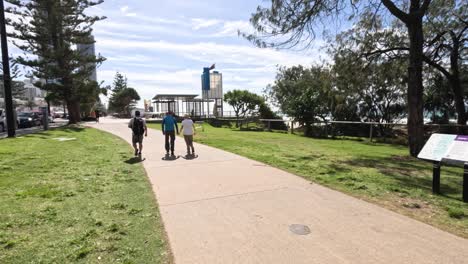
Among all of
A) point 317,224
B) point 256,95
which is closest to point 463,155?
point 317,224

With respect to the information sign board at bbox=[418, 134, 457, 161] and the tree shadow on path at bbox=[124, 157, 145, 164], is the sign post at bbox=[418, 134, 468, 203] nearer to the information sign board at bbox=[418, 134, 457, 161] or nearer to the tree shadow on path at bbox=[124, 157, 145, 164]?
the information sign board at bbox=[418, 134, 457, 161]

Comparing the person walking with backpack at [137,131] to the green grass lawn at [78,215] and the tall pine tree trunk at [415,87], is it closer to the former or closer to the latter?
the green grass lawn at [78,215]

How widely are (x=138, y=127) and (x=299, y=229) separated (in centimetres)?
762

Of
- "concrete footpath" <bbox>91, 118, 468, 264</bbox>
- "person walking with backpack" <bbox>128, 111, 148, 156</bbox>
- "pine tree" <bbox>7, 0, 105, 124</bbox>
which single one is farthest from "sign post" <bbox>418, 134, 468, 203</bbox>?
"pine tree" <bbox>7, 0, 105, 124</bbox>

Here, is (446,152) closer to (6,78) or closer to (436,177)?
(436,177)

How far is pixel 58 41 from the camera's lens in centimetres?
2817

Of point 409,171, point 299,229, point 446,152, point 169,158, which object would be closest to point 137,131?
point 169,158

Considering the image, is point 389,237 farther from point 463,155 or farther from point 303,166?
point 303,166

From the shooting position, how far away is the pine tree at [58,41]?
86.4 ft

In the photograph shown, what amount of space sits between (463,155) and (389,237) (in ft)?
8.97

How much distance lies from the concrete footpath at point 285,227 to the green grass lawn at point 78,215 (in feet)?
1.12

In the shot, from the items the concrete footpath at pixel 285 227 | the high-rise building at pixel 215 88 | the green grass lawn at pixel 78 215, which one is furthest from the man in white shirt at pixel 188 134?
the high-rise building at pixel 215 88

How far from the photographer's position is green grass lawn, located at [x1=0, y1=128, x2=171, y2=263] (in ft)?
11.8

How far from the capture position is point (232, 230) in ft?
14.1
